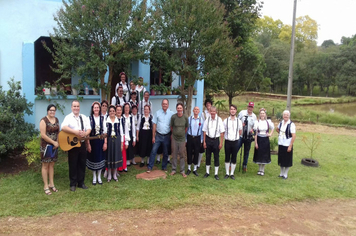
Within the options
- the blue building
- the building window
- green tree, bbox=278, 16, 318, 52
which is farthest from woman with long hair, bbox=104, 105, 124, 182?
green tree, bbox=278, 16, 318, 52

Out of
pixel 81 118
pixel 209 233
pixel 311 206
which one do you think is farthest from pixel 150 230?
pixel 311 206

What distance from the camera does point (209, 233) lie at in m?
4.21

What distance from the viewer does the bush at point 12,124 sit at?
5.89 m

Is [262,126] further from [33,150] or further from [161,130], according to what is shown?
[33,150]

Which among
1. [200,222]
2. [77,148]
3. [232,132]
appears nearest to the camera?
[200,222]

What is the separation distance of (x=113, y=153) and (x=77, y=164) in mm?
728

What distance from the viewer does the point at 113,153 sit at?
19.0ft

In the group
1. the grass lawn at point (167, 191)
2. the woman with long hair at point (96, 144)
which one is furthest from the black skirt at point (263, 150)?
the woman with long hair at point (96, 144)

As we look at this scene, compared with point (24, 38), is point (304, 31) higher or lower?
higher

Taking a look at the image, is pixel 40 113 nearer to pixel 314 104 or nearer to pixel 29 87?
pixel 29 87

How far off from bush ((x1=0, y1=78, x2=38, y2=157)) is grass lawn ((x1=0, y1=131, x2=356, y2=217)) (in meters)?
0.71

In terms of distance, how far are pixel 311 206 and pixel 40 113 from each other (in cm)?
684

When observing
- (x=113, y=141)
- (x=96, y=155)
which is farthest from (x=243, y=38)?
(x=96, y=155)

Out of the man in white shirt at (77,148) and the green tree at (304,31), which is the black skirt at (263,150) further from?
the green tree at (304,31)
